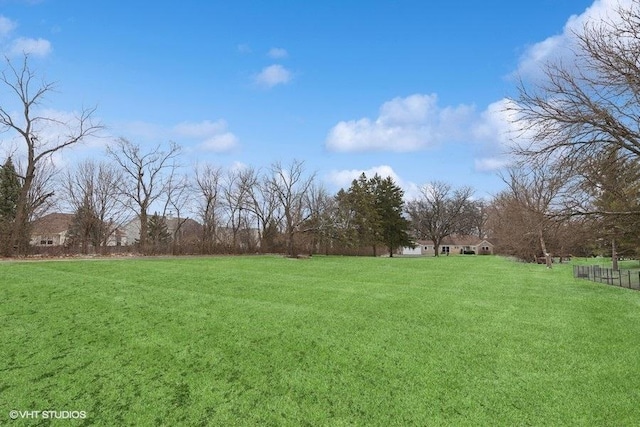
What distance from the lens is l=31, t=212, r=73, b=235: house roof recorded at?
41.4m

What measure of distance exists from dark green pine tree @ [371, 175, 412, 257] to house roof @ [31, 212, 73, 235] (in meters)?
35.2

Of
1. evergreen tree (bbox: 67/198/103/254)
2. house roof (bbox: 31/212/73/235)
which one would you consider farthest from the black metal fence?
house roof (bbox: 31/212/73/235)

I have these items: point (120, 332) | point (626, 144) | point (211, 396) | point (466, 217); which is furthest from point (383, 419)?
point (466, 217)

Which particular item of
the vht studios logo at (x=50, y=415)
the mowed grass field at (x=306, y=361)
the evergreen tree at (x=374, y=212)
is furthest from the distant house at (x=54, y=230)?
the vht studios logo at (x=50, y=415)

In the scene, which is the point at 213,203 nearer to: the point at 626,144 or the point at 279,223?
the point at 279,223

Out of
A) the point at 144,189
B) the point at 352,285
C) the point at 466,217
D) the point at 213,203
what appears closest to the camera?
the point at 352,285

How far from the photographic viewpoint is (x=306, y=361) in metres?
5.75

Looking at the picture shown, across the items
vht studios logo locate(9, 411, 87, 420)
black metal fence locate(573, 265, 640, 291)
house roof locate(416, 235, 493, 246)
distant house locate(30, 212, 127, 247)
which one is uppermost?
distant house locate(30, 212, 127, 247)

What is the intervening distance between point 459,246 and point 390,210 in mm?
41974

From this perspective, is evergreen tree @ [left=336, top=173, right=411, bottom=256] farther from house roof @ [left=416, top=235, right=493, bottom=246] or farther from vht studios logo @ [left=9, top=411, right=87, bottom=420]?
house roof @ [left=416, top=235, right=493, bottom=246]

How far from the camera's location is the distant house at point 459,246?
3334 inches

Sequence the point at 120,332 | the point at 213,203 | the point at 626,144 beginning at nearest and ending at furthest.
Result: 1. the point at 120,332
2. the point at 626,144
3. the point at 213,203

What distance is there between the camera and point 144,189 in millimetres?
35938

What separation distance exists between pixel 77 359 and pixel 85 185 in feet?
120
